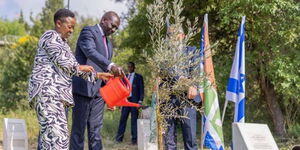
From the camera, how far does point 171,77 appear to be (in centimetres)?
460

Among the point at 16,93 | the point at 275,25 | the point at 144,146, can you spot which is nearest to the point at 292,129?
the point at 275,25

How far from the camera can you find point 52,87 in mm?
4109

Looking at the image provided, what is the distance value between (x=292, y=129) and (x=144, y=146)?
4.41 m

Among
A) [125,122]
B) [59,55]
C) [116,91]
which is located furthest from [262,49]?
[59,55]

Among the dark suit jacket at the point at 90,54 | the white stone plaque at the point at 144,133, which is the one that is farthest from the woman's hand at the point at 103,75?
the white stone plaque at the point at 144,133

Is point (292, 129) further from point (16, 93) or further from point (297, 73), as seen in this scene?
point (16, 93)

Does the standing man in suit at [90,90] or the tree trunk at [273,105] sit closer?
the standing man in suit at [90,90]

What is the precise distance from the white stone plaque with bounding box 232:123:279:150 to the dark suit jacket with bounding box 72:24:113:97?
170 cm

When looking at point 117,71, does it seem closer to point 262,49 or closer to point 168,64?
point 168,64

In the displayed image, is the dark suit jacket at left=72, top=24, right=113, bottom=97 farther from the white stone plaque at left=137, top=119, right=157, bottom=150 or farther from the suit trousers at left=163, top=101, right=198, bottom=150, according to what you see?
the white stone plaque at left=137, top=119, right=157, bottom=150

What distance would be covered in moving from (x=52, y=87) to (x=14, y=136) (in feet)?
4.08

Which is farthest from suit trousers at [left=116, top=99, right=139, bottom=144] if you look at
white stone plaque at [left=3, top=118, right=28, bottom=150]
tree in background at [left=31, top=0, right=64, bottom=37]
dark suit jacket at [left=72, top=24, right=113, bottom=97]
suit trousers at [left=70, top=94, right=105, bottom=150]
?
tree in background at [left=31, top=0, right=64, bottom=37]

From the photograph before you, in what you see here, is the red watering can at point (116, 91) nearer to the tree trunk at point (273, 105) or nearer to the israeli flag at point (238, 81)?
the israeli flag at point (238, 81)

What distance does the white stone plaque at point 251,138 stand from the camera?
381cm
